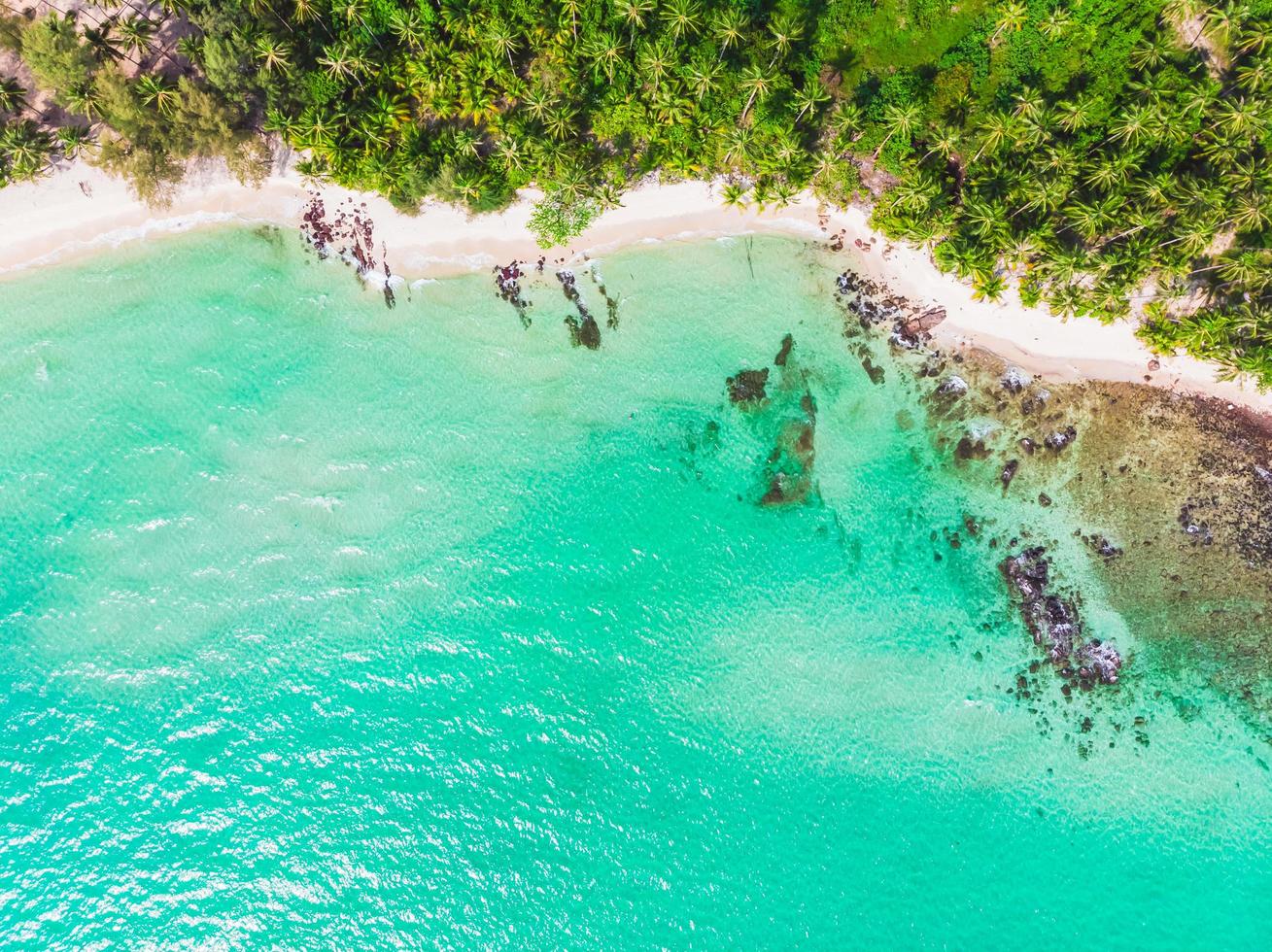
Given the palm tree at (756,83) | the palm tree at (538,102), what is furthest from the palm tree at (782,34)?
the palm tree at (538,102)

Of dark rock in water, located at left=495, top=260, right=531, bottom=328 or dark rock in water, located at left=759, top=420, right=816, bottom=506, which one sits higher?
dark rock in water, located at left=495, top=260, right=531, bottom=328

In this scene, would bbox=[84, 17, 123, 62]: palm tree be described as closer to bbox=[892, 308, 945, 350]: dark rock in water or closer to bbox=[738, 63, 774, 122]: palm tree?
bbox=[738, 63, 774, 122]: palm tree

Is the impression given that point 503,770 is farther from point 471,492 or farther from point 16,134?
point 16,134

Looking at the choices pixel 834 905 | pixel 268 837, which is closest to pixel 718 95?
pixel 834 905

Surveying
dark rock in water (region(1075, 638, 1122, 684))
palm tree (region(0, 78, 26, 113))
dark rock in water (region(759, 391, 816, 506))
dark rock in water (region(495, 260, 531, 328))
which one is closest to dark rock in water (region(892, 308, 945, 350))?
dark rock in water (region(759, 391, 816, 506))

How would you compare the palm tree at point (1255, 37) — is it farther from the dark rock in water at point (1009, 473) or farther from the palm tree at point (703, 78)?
the palm tree at point (703, 78)

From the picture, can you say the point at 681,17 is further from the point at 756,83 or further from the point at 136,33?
the point at 136,33

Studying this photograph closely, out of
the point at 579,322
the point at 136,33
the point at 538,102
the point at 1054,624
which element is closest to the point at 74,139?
the point at 136,33
